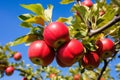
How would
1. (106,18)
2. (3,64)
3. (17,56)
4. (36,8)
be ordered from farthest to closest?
(17,56), (3,64), (106,18), (36,8)

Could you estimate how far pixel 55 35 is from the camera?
191 centimetres

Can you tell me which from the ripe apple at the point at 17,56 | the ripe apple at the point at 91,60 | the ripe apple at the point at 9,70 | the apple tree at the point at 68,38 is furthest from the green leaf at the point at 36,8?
the ripe apple at the point at 17,56

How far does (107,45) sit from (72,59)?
1.01ft

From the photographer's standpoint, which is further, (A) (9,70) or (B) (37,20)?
(A) (9,70)

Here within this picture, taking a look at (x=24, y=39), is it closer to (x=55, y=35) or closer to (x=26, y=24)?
(x=26, y=24)

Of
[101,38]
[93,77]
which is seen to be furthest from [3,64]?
[101,38]

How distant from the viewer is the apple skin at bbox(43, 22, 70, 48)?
1880 mm

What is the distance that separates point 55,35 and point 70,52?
138 millimetres

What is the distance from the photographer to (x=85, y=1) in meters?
2.85

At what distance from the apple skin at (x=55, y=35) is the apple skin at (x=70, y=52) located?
0.04 meters

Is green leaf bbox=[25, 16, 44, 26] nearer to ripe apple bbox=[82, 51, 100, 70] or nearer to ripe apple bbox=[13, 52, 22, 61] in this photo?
ripe apple bbox=[82, 51, 100, 70]

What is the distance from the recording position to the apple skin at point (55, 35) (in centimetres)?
188

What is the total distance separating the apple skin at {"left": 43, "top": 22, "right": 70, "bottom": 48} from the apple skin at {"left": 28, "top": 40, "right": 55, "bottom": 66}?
0.04 metres

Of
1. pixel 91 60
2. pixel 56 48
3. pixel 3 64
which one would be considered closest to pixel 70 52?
pixel 56 48
